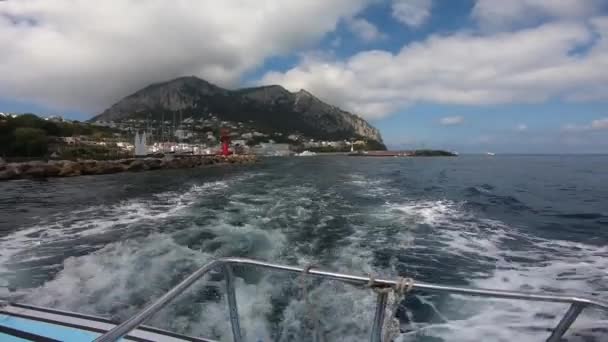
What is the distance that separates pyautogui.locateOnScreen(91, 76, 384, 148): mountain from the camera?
161375 mm

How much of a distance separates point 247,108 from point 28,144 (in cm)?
14056

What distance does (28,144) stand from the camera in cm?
4406

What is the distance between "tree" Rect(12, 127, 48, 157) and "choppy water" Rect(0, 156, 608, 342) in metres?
Result: 41.6

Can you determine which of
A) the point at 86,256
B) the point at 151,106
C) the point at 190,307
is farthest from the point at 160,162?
the point at 151,106

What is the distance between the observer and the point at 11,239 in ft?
25.8

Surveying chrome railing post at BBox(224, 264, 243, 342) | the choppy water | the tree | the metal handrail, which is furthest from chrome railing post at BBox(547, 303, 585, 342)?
the tree

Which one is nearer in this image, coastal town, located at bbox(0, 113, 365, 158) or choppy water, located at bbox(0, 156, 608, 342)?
choppy water, located at bbox(0, 156, 608, 342)

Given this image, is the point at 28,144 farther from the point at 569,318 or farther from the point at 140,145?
the point at 569,318

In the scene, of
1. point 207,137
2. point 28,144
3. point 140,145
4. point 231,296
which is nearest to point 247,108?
point 207,137

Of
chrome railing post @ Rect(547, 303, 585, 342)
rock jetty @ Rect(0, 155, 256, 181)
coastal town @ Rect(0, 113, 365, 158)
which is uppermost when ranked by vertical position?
coastal town @ Rect(0, 113, 365, 158)

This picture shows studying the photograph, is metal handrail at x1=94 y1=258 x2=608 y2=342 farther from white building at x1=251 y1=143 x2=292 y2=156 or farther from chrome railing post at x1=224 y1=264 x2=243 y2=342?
white building at x1=251 y1=143 x2=292 y2=156

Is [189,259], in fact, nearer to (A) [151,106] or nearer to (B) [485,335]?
(B) [485,335]

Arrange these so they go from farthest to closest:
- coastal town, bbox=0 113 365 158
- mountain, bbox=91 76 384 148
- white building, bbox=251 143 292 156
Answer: mountain, bbox=91 76 384 148
white building, bbox=251 143 292 156
coastal town, bbox=0 113 365 158

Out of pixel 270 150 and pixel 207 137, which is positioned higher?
pixel 207 137
